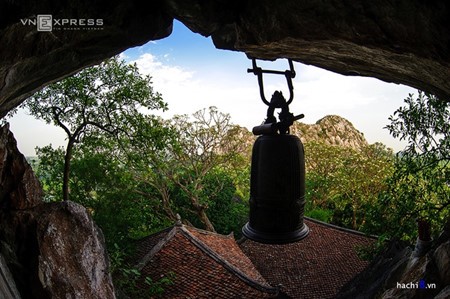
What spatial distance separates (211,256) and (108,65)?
857 centimetres

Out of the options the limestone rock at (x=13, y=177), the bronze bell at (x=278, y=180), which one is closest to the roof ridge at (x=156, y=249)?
the limestone rock at (x=13, y=177)

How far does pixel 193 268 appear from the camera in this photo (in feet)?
39.2

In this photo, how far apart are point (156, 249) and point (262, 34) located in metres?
11.0

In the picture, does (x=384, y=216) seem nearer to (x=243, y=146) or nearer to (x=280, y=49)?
(x=280, y=49)

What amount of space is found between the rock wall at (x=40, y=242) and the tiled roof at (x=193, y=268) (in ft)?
13.6

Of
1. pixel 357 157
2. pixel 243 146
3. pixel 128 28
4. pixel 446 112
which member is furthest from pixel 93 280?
pixel 357 157

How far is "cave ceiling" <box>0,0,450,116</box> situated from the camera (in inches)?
115

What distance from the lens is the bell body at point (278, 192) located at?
9.89 ft

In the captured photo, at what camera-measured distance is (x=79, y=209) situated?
25.0ft

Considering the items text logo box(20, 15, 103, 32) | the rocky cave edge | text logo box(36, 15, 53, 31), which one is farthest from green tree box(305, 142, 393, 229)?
text logo box(36, 15, 53, 31)

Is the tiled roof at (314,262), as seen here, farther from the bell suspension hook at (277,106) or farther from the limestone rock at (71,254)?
the bell suspension hook at (277,106)

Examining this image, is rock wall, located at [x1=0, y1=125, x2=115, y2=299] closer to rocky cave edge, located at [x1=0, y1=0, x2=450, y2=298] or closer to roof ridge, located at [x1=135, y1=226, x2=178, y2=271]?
rocky cave edge, located at [x1=0, y1=0, x2=450, y2=298]

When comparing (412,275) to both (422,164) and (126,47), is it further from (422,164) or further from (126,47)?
(126,47)

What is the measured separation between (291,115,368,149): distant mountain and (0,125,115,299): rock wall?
3714cm
